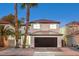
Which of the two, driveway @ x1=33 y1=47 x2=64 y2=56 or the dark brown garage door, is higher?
the dark brown garage door

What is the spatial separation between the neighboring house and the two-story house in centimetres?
18

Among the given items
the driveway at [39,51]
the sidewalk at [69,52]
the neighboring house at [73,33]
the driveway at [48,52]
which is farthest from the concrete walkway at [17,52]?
the neighboring house at [73,33]

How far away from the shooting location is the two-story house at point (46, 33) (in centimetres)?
1058

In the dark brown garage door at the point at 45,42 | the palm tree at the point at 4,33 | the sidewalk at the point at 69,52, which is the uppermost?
the palm tree at the point at 4,33

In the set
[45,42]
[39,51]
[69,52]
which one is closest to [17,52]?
[39,51]

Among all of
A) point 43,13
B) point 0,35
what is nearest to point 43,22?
point 43,13

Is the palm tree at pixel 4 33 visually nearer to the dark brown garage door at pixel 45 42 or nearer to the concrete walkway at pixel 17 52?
the concrete walkway at pixel 17 52

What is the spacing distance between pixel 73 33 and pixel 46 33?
51 centimetres

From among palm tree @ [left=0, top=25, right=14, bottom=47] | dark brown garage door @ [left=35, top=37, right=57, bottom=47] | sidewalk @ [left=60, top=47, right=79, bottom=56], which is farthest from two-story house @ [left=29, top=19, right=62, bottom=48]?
palm tree @ [left=0, top=25, right=14, bottom=47]

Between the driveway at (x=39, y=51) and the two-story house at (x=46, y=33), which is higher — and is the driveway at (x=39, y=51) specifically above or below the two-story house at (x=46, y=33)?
below

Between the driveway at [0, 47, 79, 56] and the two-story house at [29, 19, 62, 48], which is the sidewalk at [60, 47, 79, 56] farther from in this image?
the two-story house at [29, 19, 62, 48]

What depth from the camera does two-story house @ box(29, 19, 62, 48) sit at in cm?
1058

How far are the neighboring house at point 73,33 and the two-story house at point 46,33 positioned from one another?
0.18 m

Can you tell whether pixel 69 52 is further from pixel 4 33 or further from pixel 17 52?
pixel 4 33
